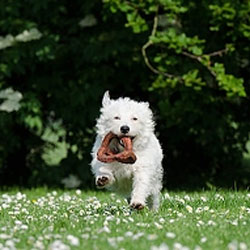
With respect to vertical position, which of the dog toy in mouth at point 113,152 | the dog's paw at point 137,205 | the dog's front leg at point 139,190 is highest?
the dog toy in mouth at point 113,152

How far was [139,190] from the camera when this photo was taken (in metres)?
6.76

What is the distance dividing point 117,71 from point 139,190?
21.1 ft

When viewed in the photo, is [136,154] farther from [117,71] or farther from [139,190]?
[117,71]

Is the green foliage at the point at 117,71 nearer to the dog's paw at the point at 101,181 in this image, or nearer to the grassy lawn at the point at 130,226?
the grassy lawn at the point at 130,226

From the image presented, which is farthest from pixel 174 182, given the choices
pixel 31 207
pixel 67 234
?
pixel 67 234

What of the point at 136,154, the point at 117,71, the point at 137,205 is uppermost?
the point at 117,71

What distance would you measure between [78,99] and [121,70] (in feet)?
2.99

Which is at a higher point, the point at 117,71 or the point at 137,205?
the point at 117,71

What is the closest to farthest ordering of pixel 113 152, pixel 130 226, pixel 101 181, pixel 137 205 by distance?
1. pixel 130 226
2. pixel 137 205
3. pixel 101 181
4. pixel 113 152

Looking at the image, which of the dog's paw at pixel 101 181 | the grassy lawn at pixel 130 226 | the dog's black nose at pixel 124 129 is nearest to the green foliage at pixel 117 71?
the grassy lawn at pixel 130 226

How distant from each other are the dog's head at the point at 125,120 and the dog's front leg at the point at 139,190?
35 centimetres

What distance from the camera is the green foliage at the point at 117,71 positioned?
11805 mm

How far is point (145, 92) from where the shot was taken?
1328cm

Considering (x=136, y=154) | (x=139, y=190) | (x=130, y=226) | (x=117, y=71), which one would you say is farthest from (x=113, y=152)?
(x=117, y=71)
